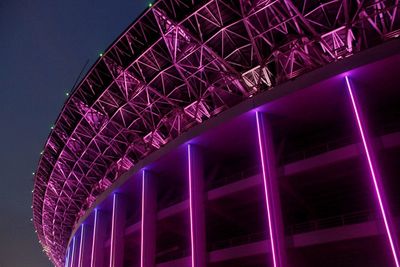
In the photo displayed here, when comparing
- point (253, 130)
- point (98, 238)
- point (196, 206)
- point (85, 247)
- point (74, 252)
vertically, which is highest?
point (253, 130)

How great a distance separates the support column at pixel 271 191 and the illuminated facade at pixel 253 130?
0.16ft

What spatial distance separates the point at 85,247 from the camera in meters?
30.9

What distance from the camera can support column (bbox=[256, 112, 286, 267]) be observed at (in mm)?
14844

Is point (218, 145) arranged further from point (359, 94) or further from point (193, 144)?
point (359, 94)

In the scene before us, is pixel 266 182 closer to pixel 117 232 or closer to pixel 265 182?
pixel 265 182

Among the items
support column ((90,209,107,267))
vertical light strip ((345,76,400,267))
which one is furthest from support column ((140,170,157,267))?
vertical light strip ((345,76,400,267))

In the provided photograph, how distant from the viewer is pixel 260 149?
55.8 ft

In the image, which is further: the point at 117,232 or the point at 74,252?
the point at 74,252

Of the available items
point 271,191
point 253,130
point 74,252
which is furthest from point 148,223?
point 74,252

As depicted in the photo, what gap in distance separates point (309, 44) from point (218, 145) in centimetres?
698

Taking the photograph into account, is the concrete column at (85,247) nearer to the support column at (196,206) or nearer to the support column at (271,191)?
the support column at (196,206)

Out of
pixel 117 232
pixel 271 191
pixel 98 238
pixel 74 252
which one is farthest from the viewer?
pixel 74 252

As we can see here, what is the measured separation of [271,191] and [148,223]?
8464mm

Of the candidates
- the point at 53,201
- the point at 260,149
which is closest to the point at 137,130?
the point at 260,149
